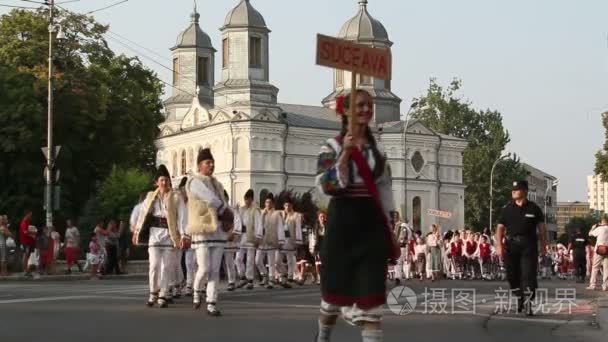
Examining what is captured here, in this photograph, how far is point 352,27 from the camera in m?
129

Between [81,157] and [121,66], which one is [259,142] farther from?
[81,157]

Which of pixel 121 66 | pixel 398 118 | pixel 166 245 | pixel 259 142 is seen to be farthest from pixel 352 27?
pixel 166 245

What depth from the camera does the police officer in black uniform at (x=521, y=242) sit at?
1588 cm

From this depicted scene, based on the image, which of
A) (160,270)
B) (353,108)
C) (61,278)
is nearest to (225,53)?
(61,278)

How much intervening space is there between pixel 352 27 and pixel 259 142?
20.9m

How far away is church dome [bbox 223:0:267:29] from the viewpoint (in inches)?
4656

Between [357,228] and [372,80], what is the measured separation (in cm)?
11870

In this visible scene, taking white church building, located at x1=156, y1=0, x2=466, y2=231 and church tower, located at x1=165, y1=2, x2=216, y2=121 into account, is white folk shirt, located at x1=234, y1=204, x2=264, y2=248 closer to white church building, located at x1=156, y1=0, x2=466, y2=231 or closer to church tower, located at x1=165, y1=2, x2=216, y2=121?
white church building, located at x1=156, y1=0, x2=466, y2=231

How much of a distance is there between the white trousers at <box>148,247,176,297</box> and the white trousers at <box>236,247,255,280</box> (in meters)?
8.04

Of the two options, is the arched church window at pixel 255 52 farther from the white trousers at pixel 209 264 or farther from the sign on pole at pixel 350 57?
the sign on pole at pixel 350 57

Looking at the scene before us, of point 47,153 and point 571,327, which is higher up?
point 47,153

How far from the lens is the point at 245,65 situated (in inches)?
4579

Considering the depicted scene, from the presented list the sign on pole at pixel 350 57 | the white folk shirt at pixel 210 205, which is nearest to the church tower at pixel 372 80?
the white folk shirt at pixel 210 205

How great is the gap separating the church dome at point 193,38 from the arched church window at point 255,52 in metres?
15.7
